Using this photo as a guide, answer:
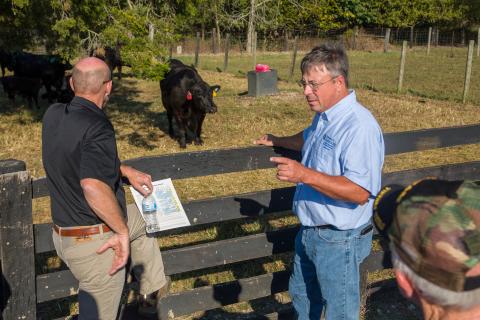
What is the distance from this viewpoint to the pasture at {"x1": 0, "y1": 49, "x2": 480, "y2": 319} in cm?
550

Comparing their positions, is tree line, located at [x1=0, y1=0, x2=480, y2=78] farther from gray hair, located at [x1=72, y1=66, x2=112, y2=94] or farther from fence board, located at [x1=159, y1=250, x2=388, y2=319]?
gray hair, located at [x1=72, y1=66, x2=112, y2=94]

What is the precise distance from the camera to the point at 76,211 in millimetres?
2797

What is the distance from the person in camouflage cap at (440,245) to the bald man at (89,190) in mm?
1631

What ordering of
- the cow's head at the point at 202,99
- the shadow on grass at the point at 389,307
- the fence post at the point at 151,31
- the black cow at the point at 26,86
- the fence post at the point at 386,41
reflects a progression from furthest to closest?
the fence post at the point at 386,41
the black cow at the point at 26,86
the cow's head at the point at 202,99
the fence post at the point at 151,31
the shadow on grass at the point at 389,307

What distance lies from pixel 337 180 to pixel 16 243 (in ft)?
5.58

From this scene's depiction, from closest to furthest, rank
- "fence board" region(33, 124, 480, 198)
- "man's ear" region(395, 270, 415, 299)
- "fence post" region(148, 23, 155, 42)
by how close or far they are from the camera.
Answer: "man's ear" region(395, 270, 415, 299) < "fence board" region(33, 124, 480, 198) < "fence post" region(148, 23, 155, 42)

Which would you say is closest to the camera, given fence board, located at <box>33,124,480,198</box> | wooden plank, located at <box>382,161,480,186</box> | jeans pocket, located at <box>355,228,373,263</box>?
jeans pocket, located at <box>355,228,373,263</box>

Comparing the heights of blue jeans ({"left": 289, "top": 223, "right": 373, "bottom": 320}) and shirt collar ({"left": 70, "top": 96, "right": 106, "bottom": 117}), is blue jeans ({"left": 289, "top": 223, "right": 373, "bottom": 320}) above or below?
below

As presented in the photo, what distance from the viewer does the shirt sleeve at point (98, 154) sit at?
2.65 metres

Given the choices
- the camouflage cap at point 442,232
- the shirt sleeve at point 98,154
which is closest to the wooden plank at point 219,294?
the shirt sleeve at point 98,154

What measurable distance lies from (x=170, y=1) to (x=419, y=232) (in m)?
8.04

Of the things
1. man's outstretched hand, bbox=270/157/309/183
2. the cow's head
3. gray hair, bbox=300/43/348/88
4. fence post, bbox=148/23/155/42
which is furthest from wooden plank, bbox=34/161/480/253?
the cow's head

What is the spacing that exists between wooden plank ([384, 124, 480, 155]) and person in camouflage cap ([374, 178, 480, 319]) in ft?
8.72

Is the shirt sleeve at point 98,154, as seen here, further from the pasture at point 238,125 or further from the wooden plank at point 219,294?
the pasture at point 238,125
